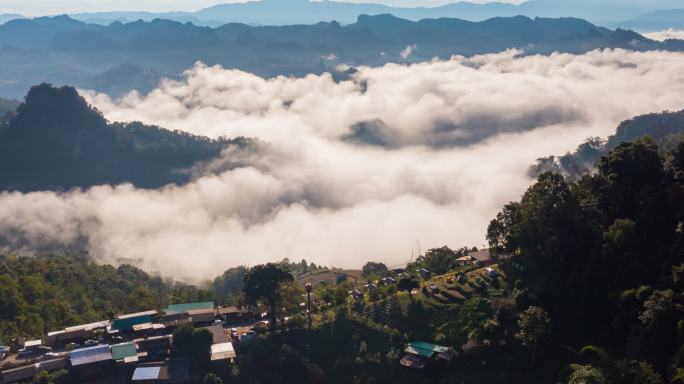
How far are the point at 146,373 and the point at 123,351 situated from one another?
12.2 feet

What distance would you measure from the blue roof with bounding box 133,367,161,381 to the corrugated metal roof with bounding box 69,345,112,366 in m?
2.70

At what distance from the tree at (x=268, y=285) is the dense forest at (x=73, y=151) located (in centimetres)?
10043

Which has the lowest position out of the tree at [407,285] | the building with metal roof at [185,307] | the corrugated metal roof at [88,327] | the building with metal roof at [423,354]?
the corrugated metal roof at [88,327]

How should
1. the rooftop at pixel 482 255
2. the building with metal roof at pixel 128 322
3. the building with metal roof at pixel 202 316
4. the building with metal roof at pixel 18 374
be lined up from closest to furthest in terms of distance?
the building with metal roof at pixel 18 374, the building with metal roof at pixel 128 322, the building with metal roof at pixel 202 316, the rooftop at pixel 482 255

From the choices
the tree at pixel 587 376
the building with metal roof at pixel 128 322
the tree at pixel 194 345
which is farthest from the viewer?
the building with metal roof at pixel 128 322

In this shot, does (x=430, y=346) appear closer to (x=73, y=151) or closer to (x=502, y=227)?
(x=502, y=227)

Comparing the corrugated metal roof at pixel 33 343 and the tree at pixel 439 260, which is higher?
the tree at pixel 439 260

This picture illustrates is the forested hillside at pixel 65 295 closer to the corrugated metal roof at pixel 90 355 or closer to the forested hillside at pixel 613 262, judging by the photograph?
the corrugated metal roof at pixel 90 355

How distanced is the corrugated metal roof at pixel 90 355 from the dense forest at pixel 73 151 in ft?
320

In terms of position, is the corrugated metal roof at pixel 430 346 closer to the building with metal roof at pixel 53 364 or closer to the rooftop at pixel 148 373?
the rooftop at pixel 148 373

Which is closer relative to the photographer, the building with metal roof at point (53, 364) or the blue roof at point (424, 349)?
the blue roof at point (424, 349)

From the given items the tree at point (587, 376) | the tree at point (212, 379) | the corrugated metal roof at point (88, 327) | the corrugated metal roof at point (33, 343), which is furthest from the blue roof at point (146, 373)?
the tree at point (587, 376)

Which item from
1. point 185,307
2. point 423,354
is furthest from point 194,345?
point 423,354

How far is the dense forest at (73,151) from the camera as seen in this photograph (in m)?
138
